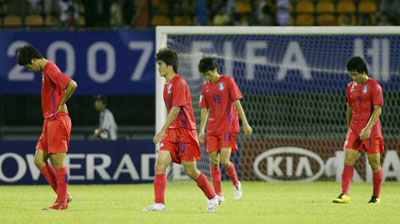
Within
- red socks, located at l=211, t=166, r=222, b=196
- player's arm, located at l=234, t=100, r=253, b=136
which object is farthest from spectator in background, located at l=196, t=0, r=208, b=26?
red socks, located at l=211, t=166, r=222, b=196

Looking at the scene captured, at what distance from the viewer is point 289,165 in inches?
574

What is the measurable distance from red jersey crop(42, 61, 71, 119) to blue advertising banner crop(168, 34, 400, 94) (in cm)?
566

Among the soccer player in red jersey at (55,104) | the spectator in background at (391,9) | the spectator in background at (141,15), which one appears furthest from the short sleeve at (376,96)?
the spectator in background at (141,15)

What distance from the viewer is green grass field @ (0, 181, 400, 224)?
→ 8.08m

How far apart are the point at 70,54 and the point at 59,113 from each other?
5749mm

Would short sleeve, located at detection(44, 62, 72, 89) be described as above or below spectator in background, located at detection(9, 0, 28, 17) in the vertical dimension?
below

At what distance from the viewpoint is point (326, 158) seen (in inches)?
575

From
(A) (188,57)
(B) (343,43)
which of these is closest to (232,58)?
(A) (188,57)

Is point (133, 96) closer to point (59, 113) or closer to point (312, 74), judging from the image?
point (312, 74)

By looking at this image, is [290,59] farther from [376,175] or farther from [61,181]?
[61,181]

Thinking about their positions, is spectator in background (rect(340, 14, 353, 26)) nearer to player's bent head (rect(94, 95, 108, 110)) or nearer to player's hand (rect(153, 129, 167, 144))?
player's bent head (rect(94, 95, 108, 110))

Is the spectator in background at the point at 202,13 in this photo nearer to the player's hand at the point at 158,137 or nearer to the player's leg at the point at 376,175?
the player's leg at the point at 376,175

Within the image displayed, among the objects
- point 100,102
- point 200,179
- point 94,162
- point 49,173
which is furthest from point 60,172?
point 100,102

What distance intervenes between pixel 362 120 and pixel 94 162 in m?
5.39
